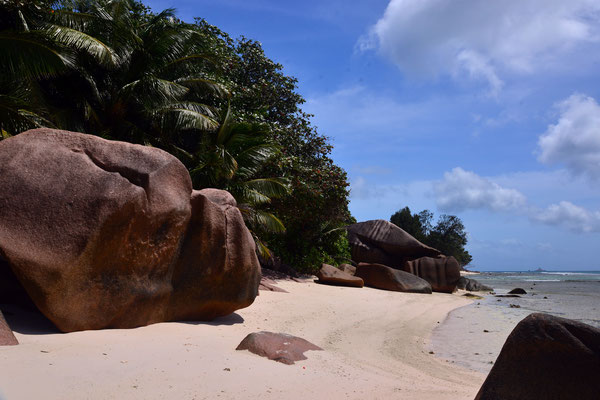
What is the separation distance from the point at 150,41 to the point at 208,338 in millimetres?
11681

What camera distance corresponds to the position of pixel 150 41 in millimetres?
14523

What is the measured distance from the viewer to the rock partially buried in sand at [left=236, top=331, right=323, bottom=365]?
5113 millimetres

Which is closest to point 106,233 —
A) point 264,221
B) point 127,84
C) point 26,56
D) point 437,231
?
point 26,56

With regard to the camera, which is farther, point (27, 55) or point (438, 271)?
point (438, 271)

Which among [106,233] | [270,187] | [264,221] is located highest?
[270,187]

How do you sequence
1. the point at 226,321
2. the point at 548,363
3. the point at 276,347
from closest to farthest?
the point at 548,363 < the point at 276,347 < the point at 226,321

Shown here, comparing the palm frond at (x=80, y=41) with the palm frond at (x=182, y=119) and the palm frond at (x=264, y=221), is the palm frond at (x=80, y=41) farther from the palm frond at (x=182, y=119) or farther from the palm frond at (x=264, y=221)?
the palm frond at (x=264, y=221)

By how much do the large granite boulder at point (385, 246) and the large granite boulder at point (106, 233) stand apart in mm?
17126

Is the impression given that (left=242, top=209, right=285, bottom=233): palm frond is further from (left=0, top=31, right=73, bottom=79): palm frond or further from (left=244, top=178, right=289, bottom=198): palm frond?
(left=0, top=31, right=73, bottom=79): palm frond

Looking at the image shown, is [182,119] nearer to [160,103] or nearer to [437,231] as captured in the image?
[160,103]

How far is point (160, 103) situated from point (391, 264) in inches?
575

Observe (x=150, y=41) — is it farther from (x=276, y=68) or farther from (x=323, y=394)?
(x=323, y=394)

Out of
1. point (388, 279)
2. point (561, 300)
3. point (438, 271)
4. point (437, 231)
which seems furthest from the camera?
point (437, 231)

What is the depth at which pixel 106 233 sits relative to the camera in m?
5.39
